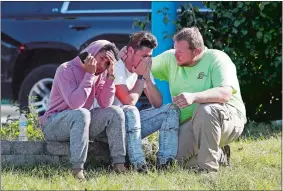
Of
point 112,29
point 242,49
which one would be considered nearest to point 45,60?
point 112,29

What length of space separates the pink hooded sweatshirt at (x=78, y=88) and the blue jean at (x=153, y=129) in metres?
0.20

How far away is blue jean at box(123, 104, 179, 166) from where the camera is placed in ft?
17.8

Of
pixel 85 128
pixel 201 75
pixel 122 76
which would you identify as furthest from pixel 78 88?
pixel 201 75

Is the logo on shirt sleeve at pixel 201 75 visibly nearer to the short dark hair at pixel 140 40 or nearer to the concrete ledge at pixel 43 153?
the short dark hair at pixel 140 40

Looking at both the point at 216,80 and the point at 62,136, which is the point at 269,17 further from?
the point at 62,136

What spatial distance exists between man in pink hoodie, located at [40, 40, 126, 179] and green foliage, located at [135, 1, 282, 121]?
251cm

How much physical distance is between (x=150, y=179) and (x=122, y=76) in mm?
1038

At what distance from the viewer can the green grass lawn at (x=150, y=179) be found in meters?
4.70

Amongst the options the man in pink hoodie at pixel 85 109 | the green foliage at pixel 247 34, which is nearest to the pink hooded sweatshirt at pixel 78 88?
the man in pink hoodie at pixel 85 109

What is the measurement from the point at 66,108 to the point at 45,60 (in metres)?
3.66

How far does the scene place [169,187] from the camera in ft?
15.4

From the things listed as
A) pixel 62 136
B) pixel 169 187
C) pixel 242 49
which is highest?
pixel 242 49

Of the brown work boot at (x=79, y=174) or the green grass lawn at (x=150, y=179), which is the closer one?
the green grass lawn at (x=150, y=179)

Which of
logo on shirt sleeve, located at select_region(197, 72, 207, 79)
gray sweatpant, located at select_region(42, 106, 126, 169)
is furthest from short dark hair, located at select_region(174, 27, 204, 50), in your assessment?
gray sweatpant, located at select_region(42, 106, 126, 169)
